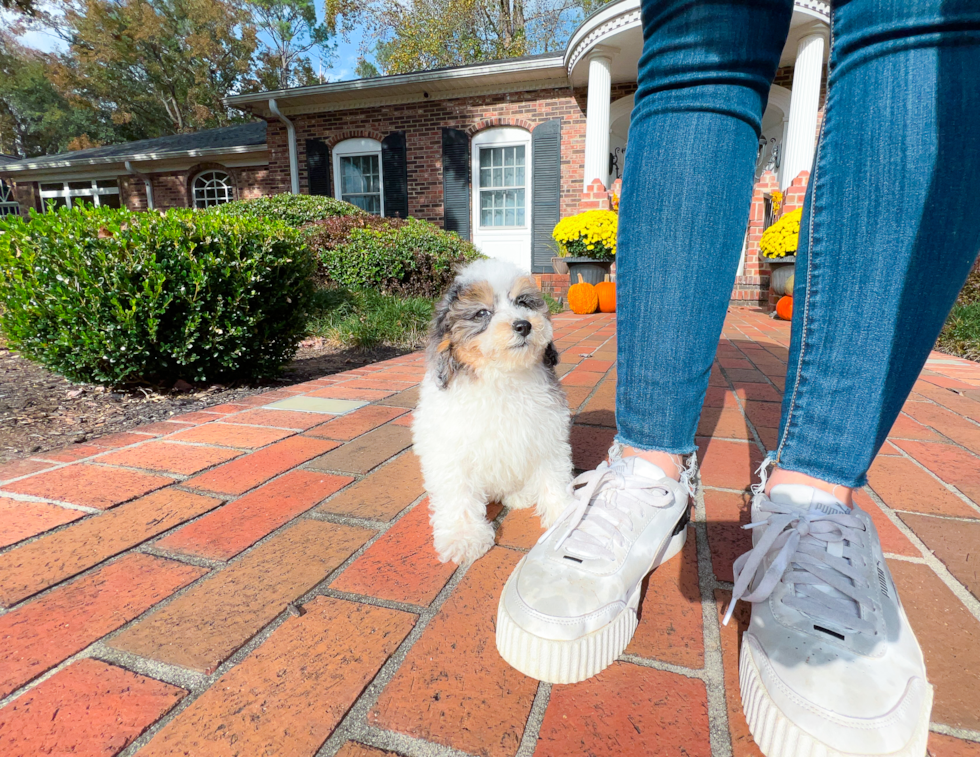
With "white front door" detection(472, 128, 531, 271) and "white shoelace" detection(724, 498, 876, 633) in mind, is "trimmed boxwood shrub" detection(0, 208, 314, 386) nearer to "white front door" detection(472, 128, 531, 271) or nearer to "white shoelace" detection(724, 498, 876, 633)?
"white shoelace" detection(724, 498, 876, 633)

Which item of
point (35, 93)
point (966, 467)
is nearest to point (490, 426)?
point (966, 467)

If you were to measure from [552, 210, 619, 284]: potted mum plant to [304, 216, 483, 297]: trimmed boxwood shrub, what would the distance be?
2.30m

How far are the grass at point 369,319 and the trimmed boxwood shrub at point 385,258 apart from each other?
0.31 meters

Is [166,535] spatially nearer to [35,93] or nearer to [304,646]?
[304,646]

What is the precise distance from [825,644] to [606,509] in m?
0.53

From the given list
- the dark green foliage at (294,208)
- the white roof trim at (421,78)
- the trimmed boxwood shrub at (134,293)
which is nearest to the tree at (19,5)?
the white roof trim at (421,78)

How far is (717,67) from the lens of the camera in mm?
1295

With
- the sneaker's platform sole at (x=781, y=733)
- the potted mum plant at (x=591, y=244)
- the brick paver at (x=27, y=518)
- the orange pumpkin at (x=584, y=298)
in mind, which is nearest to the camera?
the sneaker's platform sole at (x=781, y=733)

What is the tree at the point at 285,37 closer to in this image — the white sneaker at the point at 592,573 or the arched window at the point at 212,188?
the arched window at the point at 212,188

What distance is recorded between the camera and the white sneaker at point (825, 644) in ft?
2.80

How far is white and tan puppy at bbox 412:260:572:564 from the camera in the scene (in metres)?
1.68

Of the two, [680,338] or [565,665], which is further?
[680,338]

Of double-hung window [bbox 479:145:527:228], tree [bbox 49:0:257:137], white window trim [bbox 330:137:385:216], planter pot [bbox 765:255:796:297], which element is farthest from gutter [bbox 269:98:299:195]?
tree [bbox 49:0:257:137]

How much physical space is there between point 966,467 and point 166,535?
123 inches
